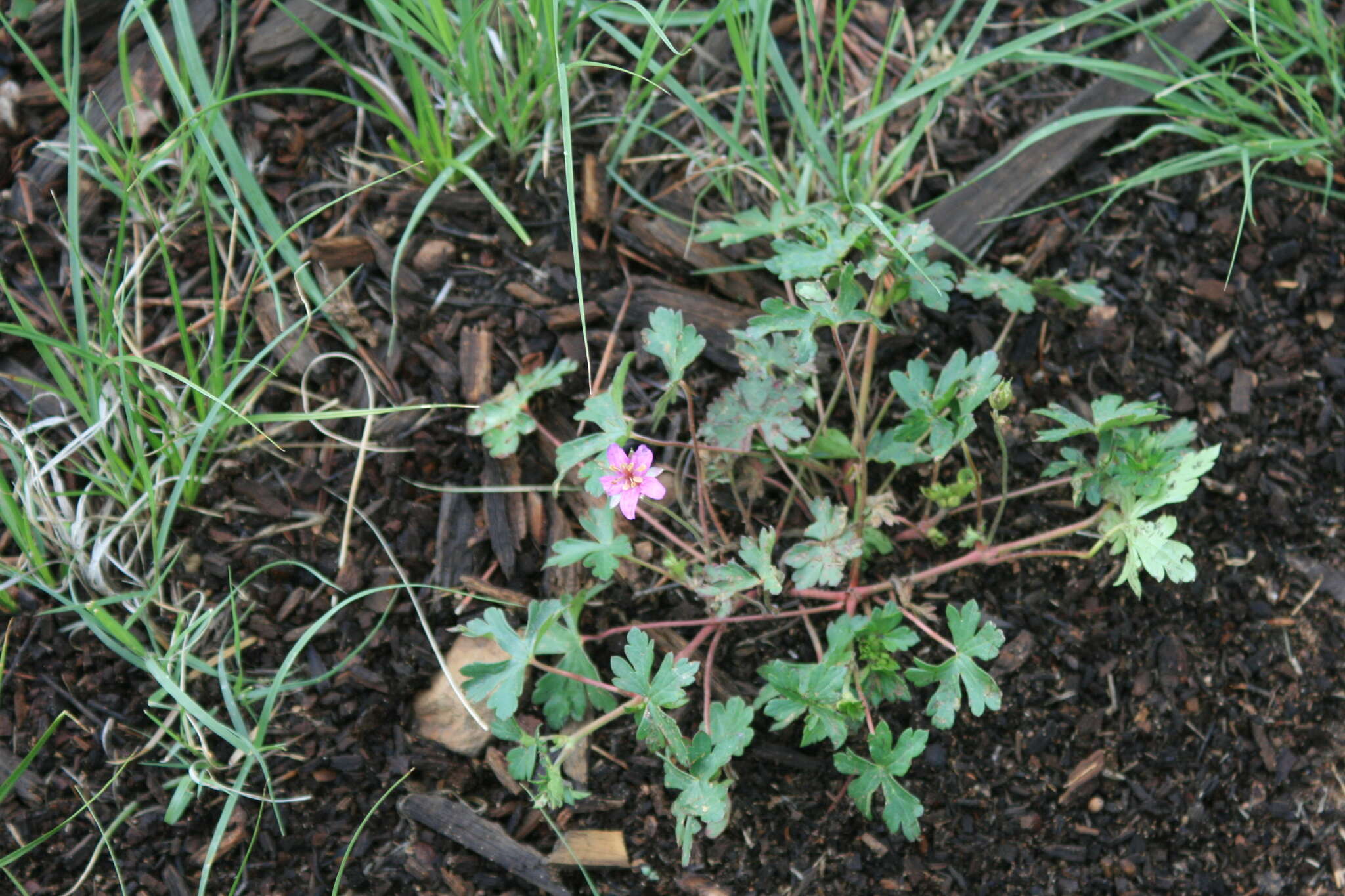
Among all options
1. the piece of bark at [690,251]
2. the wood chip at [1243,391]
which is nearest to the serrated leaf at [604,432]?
the piece of bark at [690,251]

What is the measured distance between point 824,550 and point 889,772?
41cm

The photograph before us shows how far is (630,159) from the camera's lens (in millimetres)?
2412

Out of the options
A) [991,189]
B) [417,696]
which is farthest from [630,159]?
[417,696]

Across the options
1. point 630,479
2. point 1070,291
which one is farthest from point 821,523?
point 1070,291

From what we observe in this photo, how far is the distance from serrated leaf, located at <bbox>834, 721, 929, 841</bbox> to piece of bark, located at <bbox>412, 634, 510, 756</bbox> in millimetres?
705

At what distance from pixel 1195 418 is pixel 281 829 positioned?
80.5 inches

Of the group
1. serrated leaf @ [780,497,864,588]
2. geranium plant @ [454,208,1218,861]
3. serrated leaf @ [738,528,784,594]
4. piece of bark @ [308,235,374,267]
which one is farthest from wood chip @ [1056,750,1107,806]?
piece of bark @ [308,235,374,267]

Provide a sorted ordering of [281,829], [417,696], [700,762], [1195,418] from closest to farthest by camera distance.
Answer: [700,762]
[281,829]
[417,696]
[1195,418]

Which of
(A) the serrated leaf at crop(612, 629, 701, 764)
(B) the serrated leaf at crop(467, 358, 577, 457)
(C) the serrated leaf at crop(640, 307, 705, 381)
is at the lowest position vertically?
(A) the serrated leaf at crop(612, 629, 701, 764)

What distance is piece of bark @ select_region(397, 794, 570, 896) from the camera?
2039 mm

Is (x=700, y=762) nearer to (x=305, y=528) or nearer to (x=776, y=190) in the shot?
(x=305, y=528)

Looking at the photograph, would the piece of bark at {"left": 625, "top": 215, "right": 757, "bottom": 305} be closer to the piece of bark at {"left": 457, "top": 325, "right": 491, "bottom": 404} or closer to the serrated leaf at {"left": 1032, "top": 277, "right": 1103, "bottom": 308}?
the piece of bark at {"left": 457, "top": 325, "right": 491, "bottom": 404}

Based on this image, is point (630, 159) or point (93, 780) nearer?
point (93, 780)

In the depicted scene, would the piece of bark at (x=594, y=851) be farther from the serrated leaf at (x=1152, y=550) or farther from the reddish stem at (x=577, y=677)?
the serrated leaf at (x=1152, y=550)
